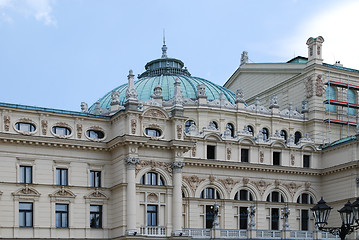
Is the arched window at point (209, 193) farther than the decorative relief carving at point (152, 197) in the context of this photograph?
Yes

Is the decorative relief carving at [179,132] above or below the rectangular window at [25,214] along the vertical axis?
above

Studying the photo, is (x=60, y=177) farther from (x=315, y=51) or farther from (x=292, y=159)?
(x=315, y=51)

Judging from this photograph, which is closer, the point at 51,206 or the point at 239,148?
the point at 51,206

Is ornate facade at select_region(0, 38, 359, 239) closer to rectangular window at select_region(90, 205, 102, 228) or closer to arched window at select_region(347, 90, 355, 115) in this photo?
rectangular window at select_region(90, 205, 102, 228)

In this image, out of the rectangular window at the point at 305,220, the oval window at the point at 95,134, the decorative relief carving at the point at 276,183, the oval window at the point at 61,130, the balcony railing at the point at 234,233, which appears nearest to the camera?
the oval window at the point at 61,130

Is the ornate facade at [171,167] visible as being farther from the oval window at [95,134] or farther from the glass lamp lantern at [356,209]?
the glass lamp lantern at [356,209]

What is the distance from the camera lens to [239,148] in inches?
2542

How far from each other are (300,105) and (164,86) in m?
15.8

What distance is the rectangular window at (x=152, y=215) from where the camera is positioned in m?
55.4

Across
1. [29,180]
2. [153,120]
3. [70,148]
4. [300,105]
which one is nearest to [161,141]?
[153,120]

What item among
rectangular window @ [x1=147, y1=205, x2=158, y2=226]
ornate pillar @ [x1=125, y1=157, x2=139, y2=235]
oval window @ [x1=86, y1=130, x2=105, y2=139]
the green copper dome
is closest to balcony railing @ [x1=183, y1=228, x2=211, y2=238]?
rectangular window @ [x1=147, y1=205, x2=158, y2=226]

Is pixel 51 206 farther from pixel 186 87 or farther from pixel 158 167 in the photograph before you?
pixel 186 87

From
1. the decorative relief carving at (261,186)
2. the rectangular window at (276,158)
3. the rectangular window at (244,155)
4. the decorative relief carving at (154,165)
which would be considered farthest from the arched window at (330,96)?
the decorative relief carving at (154,165)

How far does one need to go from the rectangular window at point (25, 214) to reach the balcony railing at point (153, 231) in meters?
9.08
